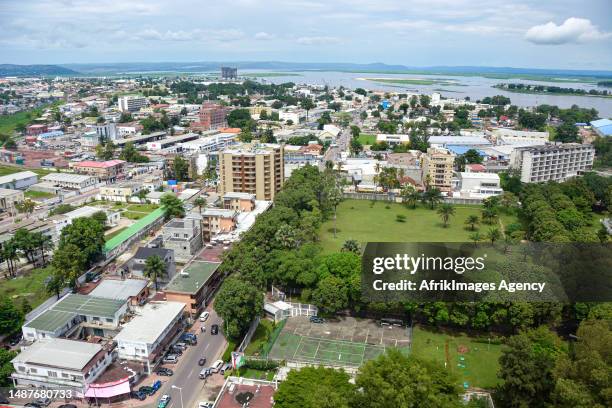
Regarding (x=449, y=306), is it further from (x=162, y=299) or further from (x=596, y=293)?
(x=162, y=299)

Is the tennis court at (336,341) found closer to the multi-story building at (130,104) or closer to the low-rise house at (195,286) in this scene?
the low-rise house at (195,286)

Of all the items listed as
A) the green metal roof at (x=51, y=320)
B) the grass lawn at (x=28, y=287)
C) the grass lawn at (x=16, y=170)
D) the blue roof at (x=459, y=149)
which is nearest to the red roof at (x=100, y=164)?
the grass lawn at (x=16, y=170)

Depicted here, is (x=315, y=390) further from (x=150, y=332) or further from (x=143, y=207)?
(x=143, y=207)

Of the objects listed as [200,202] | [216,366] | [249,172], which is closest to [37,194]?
[200,202]

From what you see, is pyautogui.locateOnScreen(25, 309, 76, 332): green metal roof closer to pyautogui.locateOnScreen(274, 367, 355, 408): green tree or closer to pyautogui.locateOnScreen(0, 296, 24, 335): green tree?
pyautogui.locateOnScreen(0, 296, 24, 335): green tree

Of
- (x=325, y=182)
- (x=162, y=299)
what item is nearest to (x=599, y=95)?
(x=325, y=182)

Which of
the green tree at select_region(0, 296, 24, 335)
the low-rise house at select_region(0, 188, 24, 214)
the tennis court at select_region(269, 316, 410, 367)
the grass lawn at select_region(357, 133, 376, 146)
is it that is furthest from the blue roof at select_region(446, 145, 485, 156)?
the green tree at select_region(0, 296, 24, 335)
